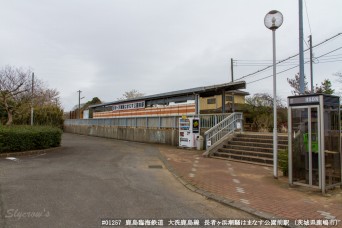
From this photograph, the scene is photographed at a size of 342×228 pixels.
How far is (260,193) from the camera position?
A: 251 inches

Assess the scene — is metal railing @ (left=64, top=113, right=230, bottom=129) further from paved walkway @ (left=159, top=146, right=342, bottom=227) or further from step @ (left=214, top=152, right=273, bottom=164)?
paved walkway @ (left=159, top=146, right=342, bottom=227)

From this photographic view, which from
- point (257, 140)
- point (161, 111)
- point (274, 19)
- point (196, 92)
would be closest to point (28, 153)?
point (196, 92)

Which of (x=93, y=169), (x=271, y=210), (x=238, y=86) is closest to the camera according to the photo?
(x=271, y=210)

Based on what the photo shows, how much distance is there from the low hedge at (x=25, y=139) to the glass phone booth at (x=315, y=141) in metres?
11.6

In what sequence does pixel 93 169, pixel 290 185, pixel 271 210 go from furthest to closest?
pixel 93 169 → pixel 290 185 → pixel 271 210

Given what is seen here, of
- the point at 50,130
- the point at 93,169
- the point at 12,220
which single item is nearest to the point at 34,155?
the point at 50,130

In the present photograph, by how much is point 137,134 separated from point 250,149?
1183cm

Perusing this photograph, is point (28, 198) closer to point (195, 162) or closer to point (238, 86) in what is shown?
point (195, 162)

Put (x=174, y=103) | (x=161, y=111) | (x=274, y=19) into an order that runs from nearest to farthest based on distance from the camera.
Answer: (x=274, y=19), (x=174, y=103), (x=161, y=111)

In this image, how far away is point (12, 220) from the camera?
443 centimetres

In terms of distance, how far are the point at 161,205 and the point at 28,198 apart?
279 cm

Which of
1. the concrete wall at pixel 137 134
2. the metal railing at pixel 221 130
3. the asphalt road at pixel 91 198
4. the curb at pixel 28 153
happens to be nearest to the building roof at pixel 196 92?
the concrete wall at pixel 137 134

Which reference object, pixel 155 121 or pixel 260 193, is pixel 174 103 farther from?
pixel 260 193

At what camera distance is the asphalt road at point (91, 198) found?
4.69 meters
